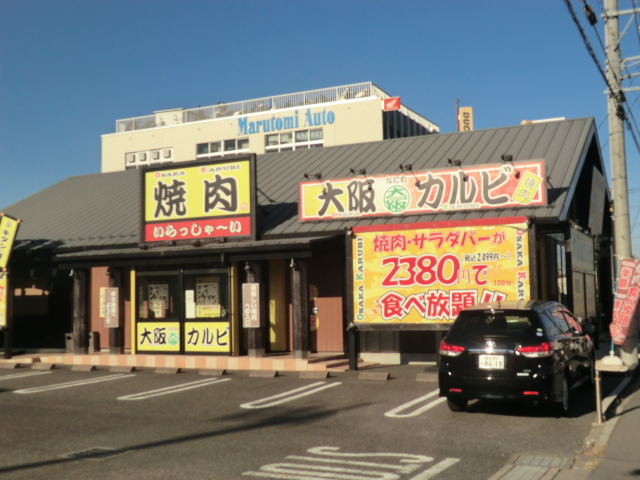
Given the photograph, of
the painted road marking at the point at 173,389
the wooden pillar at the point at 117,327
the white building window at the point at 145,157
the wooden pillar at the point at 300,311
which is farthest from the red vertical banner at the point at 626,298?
the white building window at the point at 145,157

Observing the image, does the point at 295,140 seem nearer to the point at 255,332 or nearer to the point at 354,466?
the point at 255,332

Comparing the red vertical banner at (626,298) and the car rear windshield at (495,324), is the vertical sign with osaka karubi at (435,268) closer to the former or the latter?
the red vertical banner at (626,298)

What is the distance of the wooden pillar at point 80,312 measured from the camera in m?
19.5

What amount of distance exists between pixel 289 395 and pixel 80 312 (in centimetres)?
897

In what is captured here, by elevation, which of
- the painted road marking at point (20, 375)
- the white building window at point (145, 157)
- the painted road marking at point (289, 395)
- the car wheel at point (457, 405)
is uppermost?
the white building window at point (145, 157)

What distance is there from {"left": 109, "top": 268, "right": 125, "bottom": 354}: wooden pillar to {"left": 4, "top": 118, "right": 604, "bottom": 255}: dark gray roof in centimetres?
106

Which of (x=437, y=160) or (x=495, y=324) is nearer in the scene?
(x=495, y=324)

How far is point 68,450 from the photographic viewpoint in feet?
28.8

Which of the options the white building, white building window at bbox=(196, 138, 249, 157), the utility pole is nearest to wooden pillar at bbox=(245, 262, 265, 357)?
the utility pole

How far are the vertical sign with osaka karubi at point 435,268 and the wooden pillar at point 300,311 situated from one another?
1581 mm

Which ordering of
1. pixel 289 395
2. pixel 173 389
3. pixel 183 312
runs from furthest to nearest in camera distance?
pixel 183 312 → pixel 173 389 → pixel 289 395

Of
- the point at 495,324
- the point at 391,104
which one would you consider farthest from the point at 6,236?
the point at 391,104

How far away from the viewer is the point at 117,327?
1936 centimetres

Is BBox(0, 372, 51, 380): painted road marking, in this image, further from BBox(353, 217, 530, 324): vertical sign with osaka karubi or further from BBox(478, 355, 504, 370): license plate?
BBox(478, 355, 504, 370): license plate
